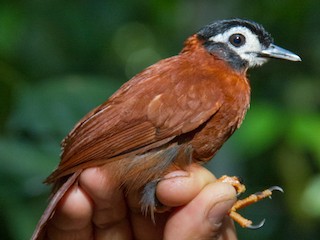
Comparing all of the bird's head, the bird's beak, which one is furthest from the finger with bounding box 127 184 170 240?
the bird's beak

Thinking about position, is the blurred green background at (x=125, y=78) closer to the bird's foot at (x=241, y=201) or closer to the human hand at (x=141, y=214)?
the human hand at (x=141, y=214)

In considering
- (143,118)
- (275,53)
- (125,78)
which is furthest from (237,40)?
(125,78)

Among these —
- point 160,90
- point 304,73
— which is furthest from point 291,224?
point 160,90

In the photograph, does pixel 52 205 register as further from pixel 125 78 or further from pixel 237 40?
pixel 125 78

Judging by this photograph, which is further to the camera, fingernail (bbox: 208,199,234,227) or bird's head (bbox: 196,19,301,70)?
bird's head (bbox: 196,19,301,70)

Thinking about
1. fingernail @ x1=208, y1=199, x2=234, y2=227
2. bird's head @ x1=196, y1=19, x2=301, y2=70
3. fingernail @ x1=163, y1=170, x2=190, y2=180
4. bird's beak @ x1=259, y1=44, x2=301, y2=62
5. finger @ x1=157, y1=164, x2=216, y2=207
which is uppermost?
bird's head @ x1=196, y1=19, x2=301, y2=70

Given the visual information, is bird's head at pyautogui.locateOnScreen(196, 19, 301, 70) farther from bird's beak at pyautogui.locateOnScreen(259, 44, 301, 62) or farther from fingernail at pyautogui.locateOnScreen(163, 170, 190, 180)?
fingernail at pyautogui.locateOnScreen(163, 170, 190, 180)
